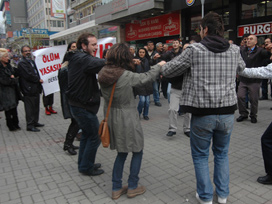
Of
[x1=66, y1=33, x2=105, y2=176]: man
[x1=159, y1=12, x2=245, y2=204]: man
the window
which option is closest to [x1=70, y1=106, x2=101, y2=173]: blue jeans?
[x1=66, y1=33, x2=105, y2=176]: man

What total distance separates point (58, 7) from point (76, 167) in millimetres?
44165

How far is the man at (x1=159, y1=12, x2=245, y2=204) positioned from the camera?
95.6 inches

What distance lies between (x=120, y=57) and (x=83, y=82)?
0.80 meters

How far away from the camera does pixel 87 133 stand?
11.2ft

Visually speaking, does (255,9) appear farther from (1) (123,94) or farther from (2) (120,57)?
(1) (123,94)

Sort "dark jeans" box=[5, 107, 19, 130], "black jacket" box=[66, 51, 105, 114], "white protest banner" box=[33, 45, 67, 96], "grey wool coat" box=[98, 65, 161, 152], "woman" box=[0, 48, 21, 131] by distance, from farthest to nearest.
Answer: "white protest banner" box=[33, 45, 67, 96], "dark jeans" box=[5, 107, 19, 130], "woman" box=[0, 48, 21, 131], "black jacket" box=[66, 51, 105, 114], "grey wool coat" box=[98, 65, 161, 152]

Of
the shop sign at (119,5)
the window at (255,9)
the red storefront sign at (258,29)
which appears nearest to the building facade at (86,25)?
the shop sign at (119,5)

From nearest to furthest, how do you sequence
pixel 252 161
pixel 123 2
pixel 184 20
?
pixel 252 161, pixel 184 20, pixel 123 2

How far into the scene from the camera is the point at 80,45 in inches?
134

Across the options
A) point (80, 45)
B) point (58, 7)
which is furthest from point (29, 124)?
point (58, 7)

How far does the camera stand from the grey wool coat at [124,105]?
2646mm

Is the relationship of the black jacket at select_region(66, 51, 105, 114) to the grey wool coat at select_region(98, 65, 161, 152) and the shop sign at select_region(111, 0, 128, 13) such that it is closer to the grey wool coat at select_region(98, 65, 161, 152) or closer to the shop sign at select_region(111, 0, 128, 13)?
the grey wool coat at select_region(98, 65, 161, 152)

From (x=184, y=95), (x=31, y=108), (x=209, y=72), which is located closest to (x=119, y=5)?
(x=31, y=108)

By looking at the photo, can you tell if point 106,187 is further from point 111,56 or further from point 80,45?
point 80,45
